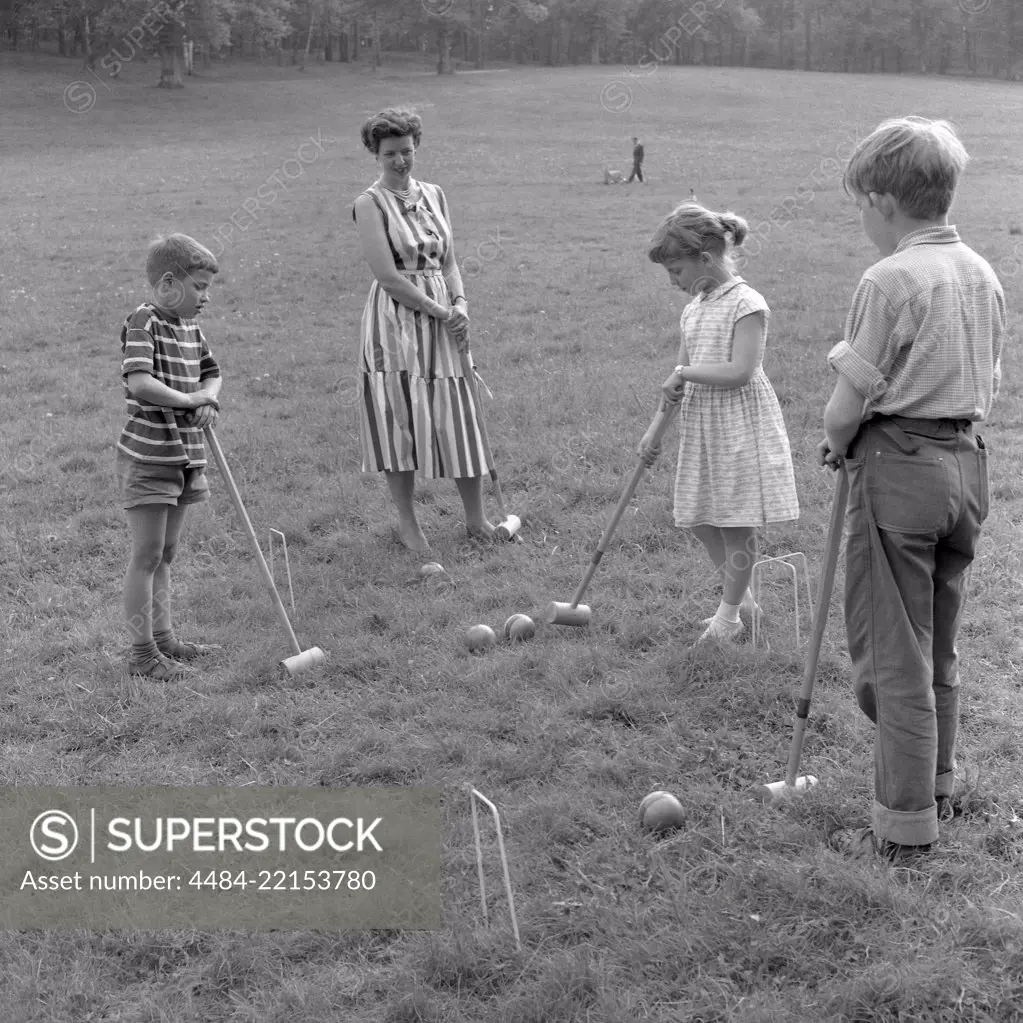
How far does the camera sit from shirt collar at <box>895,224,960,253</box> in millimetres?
3139

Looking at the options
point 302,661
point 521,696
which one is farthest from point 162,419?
point 521,696

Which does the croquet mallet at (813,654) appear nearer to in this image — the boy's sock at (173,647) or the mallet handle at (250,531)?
the mallet handle at (250,531)

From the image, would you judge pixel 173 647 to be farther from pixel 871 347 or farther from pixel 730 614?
pixel 871 347

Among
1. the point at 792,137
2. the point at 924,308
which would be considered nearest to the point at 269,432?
the point at 924,308

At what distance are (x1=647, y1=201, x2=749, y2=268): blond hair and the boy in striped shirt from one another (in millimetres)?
1751

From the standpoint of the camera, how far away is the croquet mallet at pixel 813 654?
135 inches

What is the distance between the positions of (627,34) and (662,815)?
73520 millimetres

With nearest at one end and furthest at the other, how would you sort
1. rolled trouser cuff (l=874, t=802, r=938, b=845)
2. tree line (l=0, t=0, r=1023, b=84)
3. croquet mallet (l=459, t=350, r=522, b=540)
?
1. rolled trouser cuff (l=874, t=802, r=938, b=845)
2. croquet mallet (l=459, t=350, r=522, b=540)
3. tree line (l=0, t=0, r=1023, b=84)

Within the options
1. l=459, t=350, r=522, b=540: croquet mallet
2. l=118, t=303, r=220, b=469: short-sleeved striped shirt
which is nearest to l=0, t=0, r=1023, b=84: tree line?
l=459, t=350, r=522, b=540: croquet mallet

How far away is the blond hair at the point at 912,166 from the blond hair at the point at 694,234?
4.48 feet

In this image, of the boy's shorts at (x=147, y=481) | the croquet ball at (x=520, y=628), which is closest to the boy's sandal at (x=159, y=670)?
the boy's shorts at (x=147, y=481)

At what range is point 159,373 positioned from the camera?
15.7ft

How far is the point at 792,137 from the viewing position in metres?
33.5

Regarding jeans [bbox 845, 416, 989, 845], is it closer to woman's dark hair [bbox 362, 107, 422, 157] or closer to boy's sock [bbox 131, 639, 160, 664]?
boy's sock [bbox 131, 639, 160, 664]
